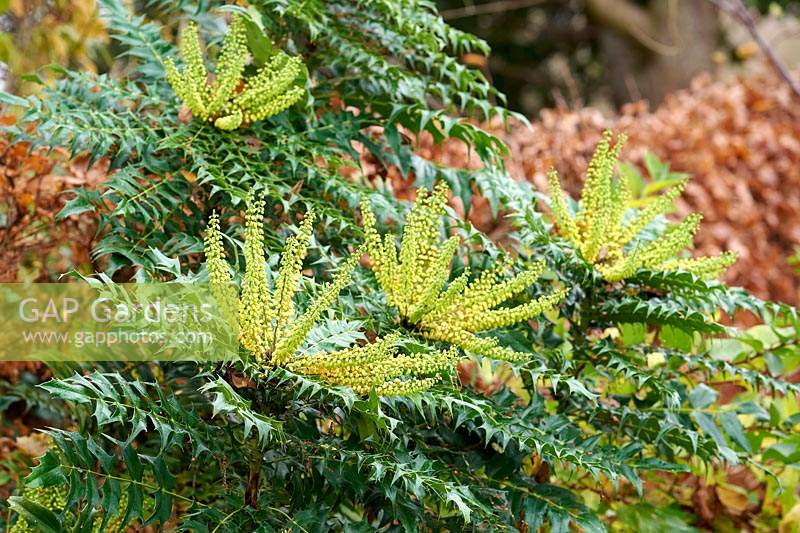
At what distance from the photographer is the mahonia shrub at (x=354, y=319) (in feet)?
6.88

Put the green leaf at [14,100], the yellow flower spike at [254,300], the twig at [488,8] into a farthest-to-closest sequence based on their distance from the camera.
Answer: the twig at [488,8]
the green leaf at [14,100]
the yellow flower spike at [254,300]

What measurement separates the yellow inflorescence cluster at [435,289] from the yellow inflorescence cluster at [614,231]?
1.50ft

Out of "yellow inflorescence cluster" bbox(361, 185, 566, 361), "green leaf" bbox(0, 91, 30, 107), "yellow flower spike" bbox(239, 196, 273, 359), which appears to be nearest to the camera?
"yellow flower spike" bbox(239, 196, 273, 359)

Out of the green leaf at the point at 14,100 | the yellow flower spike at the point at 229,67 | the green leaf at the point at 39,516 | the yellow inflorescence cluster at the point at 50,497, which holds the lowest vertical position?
the yellow inflorescence cluster at the point at 50,497

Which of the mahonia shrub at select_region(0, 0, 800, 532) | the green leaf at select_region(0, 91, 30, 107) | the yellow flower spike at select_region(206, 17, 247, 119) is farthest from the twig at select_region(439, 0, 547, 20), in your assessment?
the green leaf at select_region(0, 91, 30, 107)

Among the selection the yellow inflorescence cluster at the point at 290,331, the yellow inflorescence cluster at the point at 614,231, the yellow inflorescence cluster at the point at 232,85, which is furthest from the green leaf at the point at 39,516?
the yellow inflorescence cluster at the point at 614,231

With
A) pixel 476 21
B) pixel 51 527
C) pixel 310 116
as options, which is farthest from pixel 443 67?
pixel 476 21

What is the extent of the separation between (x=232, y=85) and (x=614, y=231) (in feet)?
4.17

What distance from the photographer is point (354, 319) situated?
7.73ft

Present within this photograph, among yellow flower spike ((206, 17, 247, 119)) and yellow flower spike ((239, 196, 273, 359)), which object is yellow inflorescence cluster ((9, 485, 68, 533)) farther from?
yellow flower spike ((206, 17, 247, 119))

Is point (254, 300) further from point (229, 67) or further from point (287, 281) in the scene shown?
point (229, 67)

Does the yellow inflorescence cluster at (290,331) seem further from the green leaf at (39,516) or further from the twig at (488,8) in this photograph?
the twig at (488,8)

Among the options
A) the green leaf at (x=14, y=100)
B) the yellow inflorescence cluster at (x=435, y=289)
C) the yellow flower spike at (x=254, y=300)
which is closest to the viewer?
the yellow flower spike at (x=254, y=300)

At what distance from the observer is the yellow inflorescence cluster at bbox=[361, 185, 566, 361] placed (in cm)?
233
